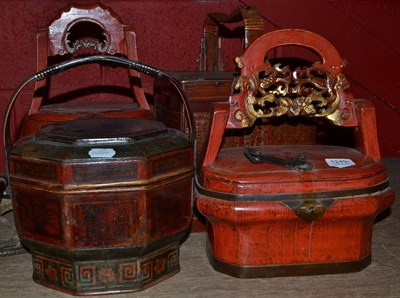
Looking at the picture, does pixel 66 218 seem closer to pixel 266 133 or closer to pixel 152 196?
pixel 152 196

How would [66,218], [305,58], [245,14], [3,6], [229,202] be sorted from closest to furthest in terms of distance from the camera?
[66,218] → [229,202] → [245,14] → [3,6] → [305,58]

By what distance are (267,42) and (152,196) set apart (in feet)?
1.98

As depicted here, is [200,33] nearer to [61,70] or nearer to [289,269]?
[61,70]

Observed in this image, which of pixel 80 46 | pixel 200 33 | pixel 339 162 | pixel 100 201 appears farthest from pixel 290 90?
pixel 200 33

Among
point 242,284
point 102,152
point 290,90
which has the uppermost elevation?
point 290,90

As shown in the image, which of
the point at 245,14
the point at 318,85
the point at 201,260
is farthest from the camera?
the point at 245,14

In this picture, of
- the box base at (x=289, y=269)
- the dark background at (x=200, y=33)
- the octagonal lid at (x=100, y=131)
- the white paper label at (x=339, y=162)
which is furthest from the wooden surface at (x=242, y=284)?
the dark background at (x=200, y=33)

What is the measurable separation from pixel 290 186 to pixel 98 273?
629mm

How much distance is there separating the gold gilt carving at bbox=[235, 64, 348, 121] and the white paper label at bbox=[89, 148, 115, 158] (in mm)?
467

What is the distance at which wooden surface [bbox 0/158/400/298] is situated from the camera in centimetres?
179

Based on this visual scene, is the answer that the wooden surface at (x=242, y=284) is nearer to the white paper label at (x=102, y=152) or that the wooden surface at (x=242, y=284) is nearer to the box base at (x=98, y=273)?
the box base at (x=98, y=273)

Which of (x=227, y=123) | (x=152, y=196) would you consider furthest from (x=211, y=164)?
(x=152, y=196)

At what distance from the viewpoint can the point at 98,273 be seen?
69.0 inches

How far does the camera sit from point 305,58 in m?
3.44
